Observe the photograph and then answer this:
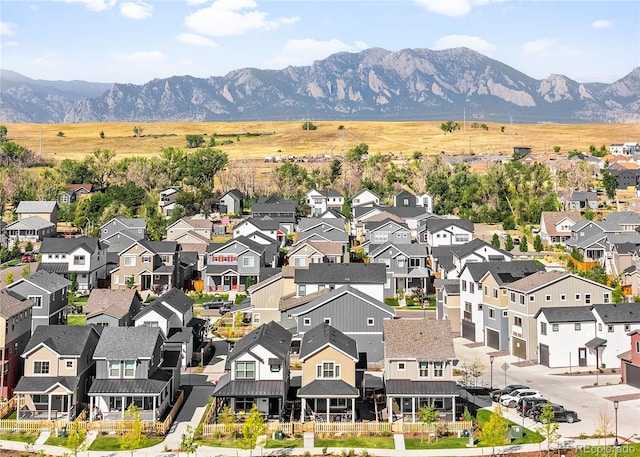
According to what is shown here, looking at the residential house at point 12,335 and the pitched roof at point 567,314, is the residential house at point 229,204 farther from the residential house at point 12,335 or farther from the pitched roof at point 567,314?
the pitched roof at point 567,314

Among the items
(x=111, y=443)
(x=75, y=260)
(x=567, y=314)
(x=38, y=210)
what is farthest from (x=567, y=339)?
(x=38, y=210)

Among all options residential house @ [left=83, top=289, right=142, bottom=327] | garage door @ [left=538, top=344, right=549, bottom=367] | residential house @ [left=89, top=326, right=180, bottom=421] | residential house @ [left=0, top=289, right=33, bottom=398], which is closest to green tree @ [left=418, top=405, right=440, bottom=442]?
residential house @ [left=89, top=326, right=180, bottom=421]

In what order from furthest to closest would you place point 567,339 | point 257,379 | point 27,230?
point 27,230
point 567,339
point 257,379

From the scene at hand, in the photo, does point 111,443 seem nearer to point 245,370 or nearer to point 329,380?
point 245,370

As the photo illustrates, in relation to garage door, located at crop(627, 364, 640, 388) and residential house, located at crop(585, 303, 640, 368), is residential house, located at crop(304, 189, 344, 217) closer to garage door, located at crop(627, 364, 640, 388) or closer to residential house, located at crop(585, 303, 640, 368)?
residential house, located at crop(585, 303, 640, 368)

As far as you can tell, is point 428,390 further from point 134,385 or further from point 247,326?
point 247,326

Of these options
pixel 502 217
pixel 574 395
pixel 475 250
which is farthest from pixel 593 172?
pixel 574 395
